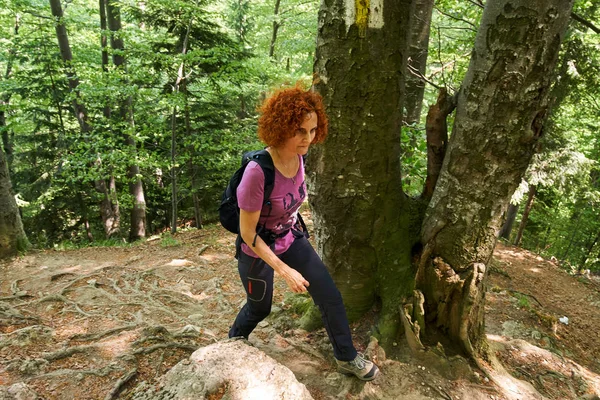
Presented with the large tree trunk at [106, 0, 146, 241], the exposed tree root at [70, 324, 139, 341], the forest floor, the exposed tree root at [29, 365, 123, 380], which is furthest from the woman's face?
the large tree trunk at [106, 0, 146, 241]

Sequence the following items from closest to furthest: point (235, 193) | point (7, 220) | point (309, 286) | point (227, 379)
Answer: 1. point (227, 379)
2. point (235, 193)
3. point (309, 286)
4. point (7, 220)

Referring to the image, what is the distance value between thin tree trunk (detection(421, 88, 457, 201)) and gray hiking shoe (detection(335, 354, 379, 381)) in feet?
4.72

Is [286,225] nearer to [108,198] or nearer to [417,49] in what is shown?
[417,49]

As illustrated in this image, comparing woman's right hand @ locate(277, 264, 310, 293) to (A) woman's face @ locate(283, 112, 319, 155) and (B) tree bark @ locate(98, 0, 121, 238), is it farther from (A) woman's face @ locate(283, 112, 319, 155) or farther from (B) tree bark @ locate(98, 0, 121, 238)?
(B) tree bark @ locate(98, 0, 121, 238)

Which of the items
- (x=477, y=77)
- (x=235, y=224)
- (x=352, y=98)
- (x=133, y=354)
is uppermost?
(x=477, y=77)

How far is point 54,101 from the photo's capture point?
35.2 ft

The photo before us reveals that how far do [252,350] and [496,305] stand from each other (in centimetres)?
354

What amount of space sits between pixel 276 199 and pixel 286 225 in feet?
0.90

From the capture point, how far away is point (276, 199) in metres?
2.16

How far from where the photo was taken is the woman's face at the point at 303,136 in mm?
2068

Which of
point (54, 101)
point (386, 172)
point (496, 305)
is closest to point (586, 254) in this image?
point (496, 305)

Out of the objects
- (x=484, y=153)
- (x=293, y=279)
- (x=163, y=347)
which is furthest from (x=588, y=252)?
(x=163, y=347)

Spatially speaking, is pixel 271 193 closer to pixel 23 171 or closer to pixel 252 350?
pixel 252 350

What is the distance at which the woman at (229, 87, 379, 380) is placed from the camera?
202 cm
